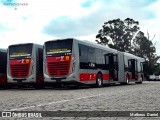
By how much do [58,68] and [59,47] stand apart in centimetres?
128

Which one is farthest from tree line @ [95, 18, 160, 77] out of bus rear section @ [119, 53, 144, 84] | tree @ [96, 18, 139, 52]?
bus rear section @ [119, 53, 144, 84]

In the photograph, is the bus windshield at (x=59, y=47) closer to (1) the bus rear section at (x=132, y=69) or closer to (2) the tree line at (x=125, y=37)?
(1) the bus rear section at (x=132, y=69)

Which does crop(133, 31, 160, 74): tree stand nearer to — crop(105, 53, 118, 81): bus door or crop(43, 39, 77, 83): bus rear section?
crop(105, 53, 118, 81): bus door

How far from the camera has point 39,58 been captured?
70.3 ft

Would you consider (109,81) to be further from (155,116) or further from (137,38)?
→ (137,38)

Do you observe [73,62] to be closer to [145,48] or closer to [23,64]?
[23,64]

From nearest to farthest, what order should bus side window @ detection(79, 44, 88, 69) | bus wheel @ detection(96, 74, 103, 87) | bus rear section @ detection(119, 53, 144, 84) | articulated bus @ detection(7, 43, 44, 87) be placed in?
1. bus side window @ detection(79, 44, 88, 69)
2. articulated bus @ detection(7, 43, 44, 87)
3. bus wheel @ detection(96, 74, 103, 87)
4. bus rear section @ detection(119, 53, 144, 84)

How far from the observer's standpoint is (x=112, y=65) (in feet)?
80.8

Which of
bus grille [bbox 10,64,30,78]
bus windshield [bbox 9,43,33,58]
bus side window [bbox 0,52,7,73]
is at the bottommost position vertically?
bus grille [bbox 10,64,30,78]

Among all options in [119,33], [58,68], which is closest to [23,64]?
[58,68]

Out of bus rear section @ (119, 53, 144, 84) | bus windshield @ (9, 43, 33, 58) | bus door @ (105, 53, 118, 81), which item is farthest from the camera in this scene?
bus rear section @ (119, 53, 144, 84)

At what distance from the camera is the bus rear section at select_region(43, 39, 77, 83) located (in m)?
18.7

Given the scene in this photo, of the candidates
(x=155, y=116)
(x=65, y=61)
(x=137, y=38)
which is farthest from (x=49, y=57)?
(x=137, y=38)

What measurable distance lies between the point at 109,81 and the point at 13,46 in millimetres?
7586
